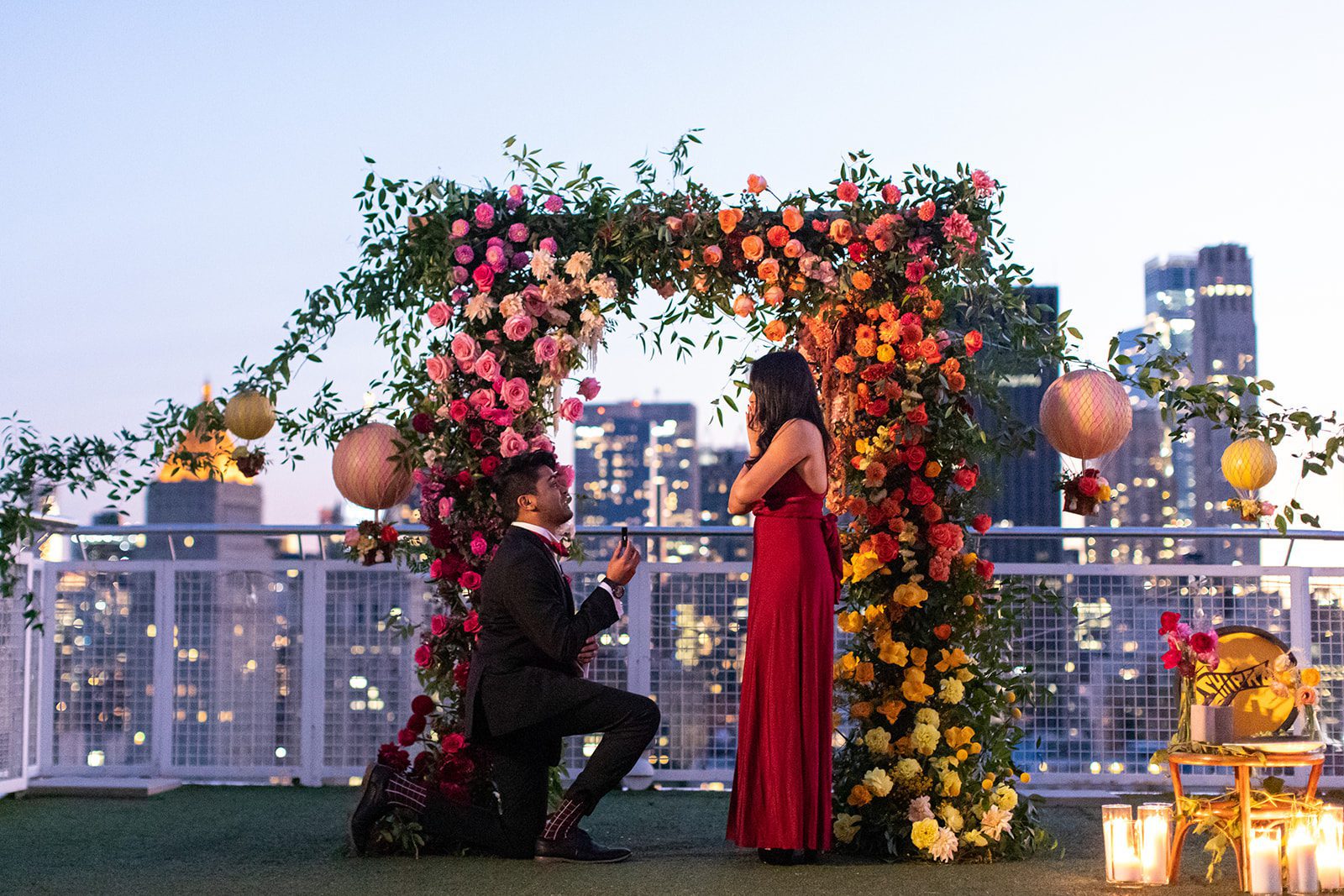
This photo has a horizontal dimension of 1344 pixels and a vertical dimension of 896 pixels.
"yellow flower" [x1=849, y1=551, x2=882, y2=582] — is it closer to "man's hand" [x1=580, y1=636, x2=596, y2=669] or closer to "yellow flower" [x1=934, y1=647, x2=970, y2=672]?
"yellow flower" [x1=934, y1=647, x2=970, y2=672]

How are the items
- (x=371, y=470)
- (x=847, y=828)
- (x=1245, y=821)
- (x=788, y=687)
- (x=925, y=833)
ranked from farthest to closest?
(x=371, y=470) → (x=847, y=828) → (x=925, y=833) → (x=788, y=687) → (x=1245, y=821)

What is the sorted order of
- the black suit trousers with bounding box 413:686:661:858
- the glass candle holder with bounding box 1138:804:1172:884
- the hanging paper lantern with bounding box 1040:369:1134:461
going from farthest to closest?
the hanging paper lantern with bounding box 1040:369:1134:461, the black suit trousers with bounding box 413:686:661:858, the glass candle holder with bounding box 1138:804:1172:884

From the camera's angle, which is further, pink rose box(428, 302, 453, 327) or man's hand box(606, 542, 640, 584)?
pink rose box(428, 302, 453, 327)

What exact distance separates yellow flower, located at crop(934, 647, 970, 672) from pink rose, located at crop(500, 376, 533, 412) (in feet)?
5.83

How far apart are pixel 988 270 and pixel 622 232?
138cm

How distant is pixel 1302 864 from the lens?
4102mm

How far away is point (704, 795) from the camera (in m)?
7.07

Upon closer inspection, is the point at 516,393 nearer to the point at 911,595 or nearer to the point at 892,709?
the point at 911,595

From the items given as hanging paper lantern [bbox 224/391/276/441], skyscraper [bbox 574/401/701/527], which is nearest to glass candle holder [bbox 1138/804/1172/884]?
hanging paper lantern [bbox 224/391/276/441]

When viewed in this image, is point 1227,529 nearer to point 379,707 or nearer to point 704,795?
point 704,795

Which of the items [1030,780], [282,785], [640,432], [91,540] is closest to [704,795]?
[1030,780]

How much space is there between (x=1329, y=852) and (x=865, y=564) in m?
1.76

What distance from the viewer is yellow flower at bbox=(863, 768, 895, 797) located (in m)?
5.02

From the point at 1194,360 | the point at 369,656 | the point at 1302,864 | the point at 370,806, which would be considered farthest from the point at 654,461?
the point at 1302,864
